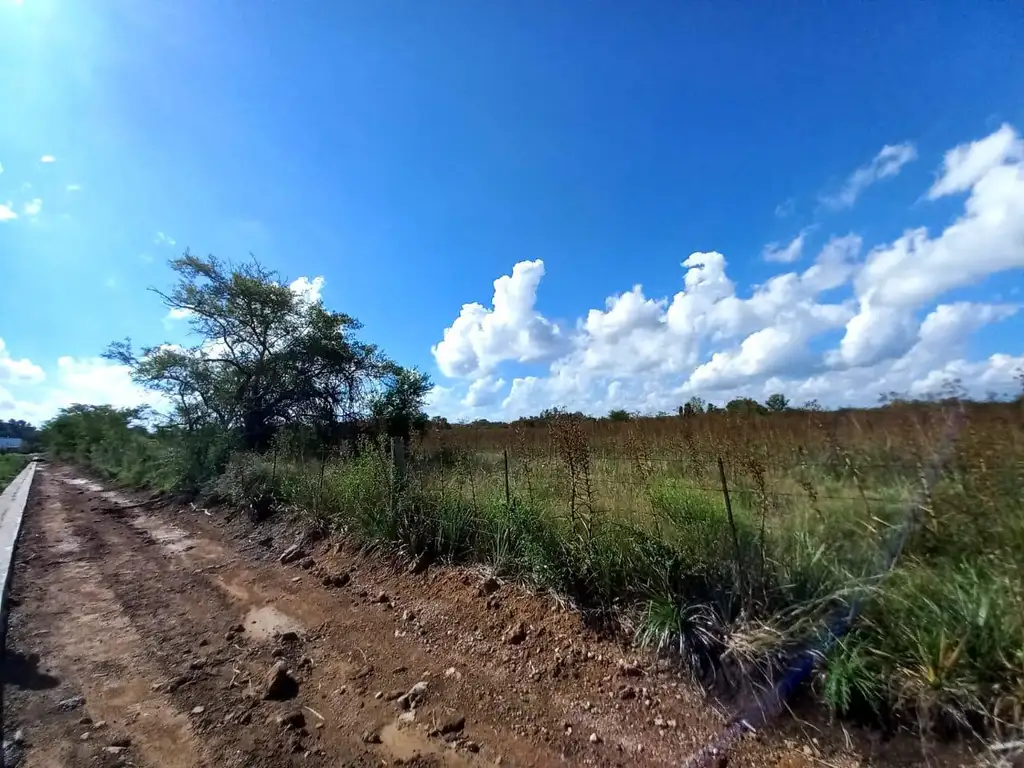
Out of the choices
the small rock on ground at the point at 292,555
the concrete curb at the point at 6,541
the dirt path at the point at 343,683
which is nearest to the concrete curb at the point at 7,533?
the concrete curb at the point at 6,541

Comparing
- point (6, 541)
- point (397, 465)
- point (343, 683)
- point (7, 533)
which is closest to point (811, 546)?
point (343, 683)

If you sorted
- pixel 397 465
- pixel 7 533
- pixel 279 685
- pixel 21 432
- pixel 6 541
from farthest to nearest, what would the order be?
pixel 21 432
pixel 7 533
pixel 6 541
pixel 397 465
pixel 279 685

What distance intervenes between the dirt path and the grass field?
316 mm

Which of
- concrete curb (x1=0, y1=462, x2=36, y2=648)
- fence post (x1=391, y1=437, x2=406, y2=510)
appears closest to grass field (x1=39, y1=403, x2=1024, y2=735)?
Answer: fence post (x1=391, y1=437, x2=406, y2=510)

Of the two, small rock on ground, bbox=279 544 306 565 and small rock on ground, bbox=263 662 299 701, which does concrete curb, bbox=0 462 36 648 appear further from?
small rock on ground, bbox=263 662 299 701

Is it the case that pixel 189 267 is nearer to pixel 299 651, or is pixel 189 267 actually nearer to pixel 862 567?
pixel 299 651

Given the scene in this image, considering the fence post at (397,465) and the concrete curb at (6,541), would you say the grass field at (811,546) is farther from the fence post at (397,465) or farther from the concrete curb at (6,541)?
the concrete curb at (6,541)

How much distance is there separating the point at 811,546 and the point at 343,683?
3.38 meters

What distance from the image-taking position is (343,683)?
12.0ft

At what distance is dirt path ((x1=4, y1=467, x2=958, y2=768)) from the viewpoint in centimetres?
291

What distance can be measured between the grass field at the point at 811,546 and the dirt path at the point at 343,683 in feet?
1.04

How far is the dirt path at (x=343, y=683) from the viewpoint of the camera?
9.54 ft

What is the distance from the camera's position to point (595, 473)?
18.7 feet

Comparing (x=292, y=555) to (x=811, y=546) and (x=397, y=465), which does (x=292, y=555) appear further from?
(x=811, y=546)
